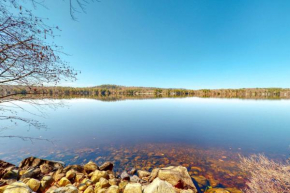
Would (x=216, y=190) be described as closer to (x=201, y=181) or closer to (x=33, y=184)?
(x=201, y=181)

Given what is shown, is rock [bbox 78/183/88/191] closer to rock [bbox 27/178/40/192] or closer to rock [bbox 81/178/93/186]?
rock [bbox 81/178/93/186]

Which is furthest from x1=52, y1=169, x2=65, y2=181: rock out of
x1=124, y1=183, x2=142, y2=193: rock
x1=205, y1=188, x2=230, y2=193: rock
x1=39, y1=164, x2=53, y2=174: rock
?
x1=205, y1=188, x2=230, y2=193: rock

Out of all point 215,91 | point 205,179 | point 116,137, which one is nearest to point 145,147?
point 116,137

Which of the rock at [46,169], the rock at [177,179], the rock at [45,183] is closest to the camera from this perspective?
the rock at [45,183]

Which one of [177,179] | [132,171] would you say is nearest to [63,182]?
[132,171]

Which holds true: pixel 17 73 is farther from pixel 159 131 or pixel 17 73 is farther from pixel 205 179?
pixel 159 131

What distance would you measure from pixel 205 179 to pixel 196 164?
1.55 meters

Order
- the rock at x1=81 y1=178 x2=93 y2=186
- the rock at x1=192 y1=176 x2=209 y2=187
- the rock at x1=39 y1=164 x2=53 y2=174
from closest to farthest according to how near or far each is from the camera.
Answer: the rock at x1=81 y1=178 x2=93 y2=186 → the rock at x1=39 y1=164 x2=53 y2=174 → the rock at x1=192 y1=176 x2=209 y2=187

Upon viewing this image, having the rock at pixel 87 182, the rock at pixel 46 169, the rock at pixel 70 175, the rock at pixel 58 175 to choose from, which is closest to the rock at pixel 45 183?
the rock at pixel 58 175

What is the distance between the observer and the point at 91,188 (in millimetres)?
4809

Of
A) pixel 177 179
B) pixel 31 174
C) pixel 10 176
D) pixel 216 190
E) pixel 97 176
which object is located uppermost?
pixel 10 176

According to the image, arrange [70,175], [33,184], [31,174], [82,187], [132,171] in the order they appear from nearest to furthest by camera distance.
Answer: [33,184] → [82,187] → [31,174] → [70,175] → [132,171]

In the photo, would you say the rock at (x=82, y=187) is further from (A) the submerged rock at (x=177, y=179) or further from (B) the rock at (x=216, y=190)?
(B) the rock at (x=216, y=190)

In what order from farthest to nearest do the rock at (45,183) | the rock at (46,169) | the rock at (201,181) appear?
the rock at (201,181) → the rock at (46,169) → the rock at (45,183)
